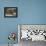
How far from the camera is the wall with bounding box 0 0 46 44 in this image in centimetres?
457

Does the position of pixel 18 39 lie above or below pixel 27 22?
below

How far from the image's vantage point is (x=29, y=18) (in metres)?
4.60

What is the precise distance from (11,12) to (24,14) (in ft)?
1.47

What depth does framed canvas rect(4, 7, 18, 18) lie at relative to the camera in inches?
180

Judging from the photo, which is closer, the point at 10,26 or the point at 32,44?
the point at 32,44

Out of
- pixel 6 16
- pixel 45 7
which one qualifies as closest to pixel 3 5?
pixel 6 16

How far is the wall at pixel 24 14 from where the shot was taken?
15.0 feet

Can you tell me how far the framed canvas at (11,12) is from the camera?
4562 millimetres

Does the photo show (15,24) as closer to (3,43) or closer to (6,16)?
(6,16)

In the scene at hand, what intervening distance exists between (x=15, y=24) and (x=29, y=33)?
582 mm

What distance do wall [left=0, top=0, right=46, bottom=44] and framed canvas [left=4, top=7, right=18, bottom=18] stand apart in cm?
10

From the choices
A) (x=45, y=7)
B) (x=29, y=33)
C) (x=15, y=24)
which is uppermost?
(x=45, y=7)

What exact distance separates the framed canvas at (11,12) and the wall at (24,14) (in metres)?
0.10

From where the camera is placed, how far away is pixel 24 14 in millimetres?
4594
